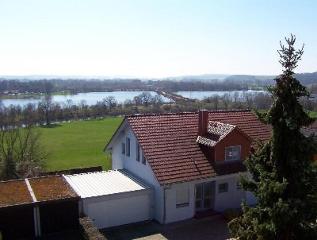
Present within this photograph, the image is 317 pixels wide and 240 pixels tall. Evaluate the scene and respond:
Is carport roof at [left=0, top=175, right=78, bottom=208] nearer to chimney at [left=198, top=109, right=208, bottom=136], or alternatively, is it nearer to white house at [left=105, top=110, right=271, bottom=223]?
white house at [left=105, top=110, right=271, bottom=223]

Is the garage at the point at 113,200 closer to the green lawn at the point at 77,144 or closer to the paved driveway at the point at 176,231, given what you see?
the paved driveway at the point at 176,231

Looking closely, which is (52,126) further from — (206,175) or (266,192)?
(266,192)

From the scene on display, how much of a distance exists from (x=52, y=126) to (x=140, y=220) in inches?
2921

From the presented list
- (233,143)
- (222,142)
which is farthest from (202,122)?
(233,143)

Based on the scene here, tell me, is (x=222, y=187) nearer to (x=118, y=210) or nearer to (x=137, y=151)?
(x=137, y=151)

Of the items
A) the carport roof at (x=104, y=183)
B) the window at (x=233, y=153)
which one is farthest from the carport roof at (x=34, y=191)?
the window at (x=233, y=153)

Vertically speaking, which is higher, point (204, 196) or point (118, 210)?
point (204, 196)

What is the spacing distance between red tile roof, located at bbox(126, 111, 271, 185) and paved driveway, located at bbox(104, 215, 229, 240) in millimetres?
2683

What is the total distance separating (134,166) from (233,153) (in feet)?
21.2

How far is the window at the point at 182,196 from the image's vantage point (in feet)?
74.9

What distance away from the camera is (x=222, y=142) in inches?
952

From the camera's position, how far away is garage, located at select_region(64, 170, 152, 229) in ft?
71.4

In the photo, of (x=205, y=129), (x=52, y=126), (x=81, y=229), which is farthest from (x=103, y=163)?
(x=52, y=126)

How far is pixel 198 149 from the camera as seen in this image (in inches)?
976
